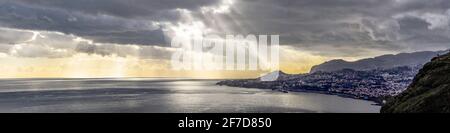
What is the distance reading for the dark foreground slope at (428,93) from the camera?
30516mm

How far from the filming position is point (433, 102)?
31.1 meters

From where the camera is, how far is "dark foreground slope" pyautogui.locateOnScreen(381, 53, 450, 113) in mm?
30516

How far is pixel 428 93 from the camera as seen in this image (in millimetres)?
35031
